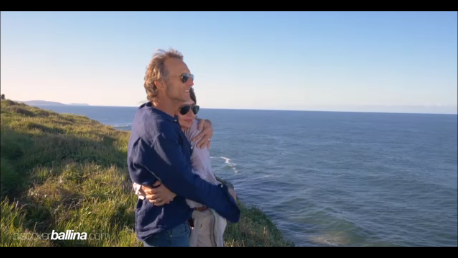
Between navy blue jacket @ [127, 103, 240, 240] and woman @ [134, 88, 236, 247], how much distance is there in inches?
2.5

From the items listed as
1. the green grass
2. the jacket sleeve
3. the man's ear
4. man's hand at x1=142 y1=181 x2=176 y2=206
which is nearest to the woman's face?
the man's ear

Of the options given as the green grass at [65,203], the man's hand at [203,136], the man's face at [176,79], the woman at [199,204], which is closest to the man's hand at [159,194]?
the woman at [199,204]

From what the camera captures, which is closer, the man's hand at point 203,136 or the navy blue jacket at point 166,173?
the navy blue jacket at point 166,173

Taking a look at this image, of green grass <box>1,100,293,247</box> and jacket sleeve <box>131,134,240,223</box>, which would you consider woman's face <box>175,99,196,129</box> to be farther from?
green grass <box>1,100,293,247</box>

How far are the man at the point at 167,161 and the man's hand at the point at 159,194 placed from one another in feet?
0.12

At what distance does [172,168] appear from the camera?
220 cm

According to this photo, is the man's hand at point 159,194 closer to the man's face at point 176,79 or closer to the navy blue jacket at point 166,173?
the navy blue jacket at point 166,173

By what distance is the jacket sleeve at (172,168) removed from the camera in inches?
86.6

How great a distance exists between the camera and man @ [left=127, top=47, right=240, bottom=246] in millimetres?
2227

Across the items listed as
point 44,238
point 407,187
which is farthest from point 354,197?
point 44,238

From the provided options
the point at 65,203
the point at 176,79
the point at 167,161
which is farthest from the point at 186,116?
the point at 65,203
